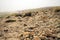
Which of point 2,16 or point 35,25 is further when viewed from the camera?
point 2,16

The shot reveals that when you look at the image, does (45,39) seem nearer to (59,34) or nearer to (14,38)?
(59,34)

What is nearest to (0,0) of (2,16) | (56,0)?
(2,16)

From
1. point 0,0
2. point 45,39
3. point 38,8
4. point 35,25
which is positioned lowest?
point 45,39

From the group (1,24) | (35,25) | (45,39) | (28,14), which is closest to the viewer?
(45,39)

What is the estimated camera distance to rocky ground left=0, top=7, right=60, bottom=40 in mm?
1665

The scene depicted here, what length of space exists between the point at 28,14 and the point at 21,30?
430 millimetres

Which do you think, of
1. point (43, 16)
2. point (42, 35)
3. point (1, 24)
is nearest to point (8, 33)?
point (1, 24)

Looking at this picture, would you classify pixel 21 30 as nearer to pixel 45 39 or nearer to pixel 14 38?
pixel 14 38

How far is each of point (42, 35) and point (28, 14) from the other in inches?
23.8

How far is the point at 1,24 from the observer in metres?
1.99

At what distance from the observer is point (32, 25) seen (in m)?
1.87

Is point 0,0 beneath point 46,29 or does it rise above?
above

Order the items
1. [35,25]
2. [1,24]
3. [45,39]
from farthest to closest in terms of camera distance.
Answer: [1,24] → [35,25] → [45,39]

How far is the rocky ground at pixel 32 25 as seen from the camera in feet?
5.46
